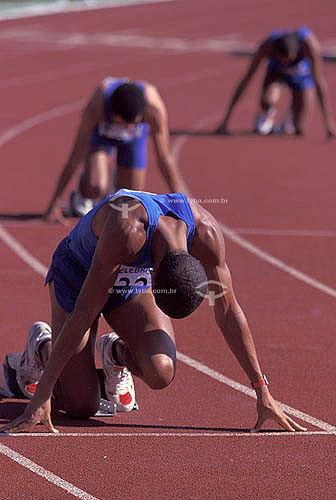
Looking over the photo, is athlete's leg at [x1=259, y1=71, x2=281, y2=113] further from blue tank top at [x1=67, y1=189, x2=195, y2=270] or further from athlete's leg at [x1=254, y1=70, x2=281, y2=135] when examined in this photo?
blue tank top at [x1=67, y1=189, x2=195, y2=270]

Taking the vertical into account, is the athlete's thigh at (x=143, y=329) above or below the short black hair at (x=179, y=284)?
below

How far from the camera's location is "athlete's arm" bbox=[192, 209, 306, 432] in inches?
195

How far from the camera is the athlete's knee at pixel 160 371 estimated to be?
16.6 ft

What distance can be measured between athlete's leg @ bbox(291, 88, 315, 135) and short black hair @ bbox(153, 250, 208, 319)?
31.8ft

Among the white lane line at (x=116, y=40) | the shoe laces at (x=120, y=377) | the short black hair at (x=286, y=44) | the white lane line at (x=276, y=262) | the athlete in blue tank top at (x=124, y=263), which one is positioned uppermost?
the athlete in blue tank top at (x=124, y=263)

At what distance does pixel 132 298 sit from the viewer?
17.8 feet

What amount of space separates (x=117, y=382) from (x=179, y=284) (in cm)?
110

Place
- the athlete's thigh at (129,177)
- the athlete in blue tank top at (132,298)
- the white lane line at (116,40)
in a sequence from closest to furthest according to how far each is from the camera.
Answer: the athlete in blue tank top at (132,298)
the athlete's thigh at (129,177)
the white lane line at (116,40)

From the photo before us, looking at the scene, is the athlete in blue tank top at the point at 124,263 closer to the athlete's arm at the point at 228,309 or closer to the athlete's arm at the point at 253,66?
the athlete's arm at the point at 228,309

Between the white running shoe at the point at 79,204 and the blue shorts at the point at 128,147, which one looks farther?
the white running shoe at the point at 79,204

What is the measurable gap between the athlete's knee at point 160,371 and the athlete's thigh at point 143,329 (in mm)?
31

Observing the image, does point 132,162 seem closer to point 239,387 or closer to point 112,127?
point 112,127

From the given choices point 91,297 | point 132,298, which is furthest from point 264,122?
point 91,297

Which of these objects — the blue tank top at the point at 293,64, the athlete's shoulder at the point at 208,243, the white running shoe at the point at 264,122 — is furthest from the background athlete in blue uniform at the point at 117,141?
the white running shoe at the point at 264,122
